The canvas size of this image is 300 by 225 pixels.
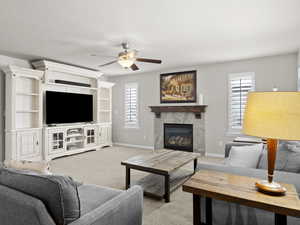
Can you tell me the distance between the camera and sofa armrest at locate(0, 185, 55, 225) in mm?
969

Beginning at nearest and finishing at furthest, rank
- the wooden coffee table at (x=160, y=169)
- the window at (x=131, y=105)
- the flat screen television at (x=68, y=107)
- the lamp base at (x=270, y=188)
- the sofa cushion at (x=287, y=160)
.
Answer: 1. the lamp base at (x=270, y=188)
2. the sofa cushion at (x=287, y=160)
3. the wooden coffee table at (x=160, y=169)
4. the flat screen television at (x=68, y=107)
5. the window at (x=131, y=105)

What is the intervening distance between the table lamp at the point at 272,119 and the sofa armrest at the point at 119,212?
0.95 metres

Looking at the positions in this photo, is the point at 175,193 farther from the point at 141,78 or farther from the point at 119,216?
the point at 141,78

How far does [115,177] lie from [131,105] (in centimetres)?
349

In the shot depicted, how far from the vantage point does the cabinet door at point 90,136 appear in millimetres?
5523

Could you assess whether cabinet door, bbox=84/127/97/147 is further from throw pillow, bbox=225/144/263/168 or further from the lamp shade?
the lamp shade

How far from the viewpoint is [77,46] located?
372 cm

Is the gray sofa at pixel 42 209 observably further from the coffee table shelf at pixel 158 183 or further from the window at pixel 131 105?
the window at pixel 131 105

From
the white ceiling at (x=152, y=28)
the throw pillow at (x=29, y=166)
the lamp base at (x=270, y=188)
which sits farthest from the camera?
the white ceiling at (x=152, y=28)

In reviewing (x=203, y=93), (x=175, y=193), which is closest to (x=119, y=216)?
(x=175, y=193)

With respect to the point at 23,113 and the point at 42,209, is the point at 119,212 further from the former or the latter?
the point at 23,113

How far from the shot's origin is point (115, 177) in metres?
3.43

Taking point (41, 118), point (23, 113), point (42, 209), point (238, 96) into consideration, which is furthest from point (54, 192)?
point (238, 96)

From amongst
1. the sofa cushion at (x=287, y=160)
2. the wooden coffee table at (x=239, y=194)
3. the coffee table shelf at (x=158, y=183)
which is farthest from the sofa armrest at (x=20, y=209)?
the sofa cushion at (x=287, y=160)
